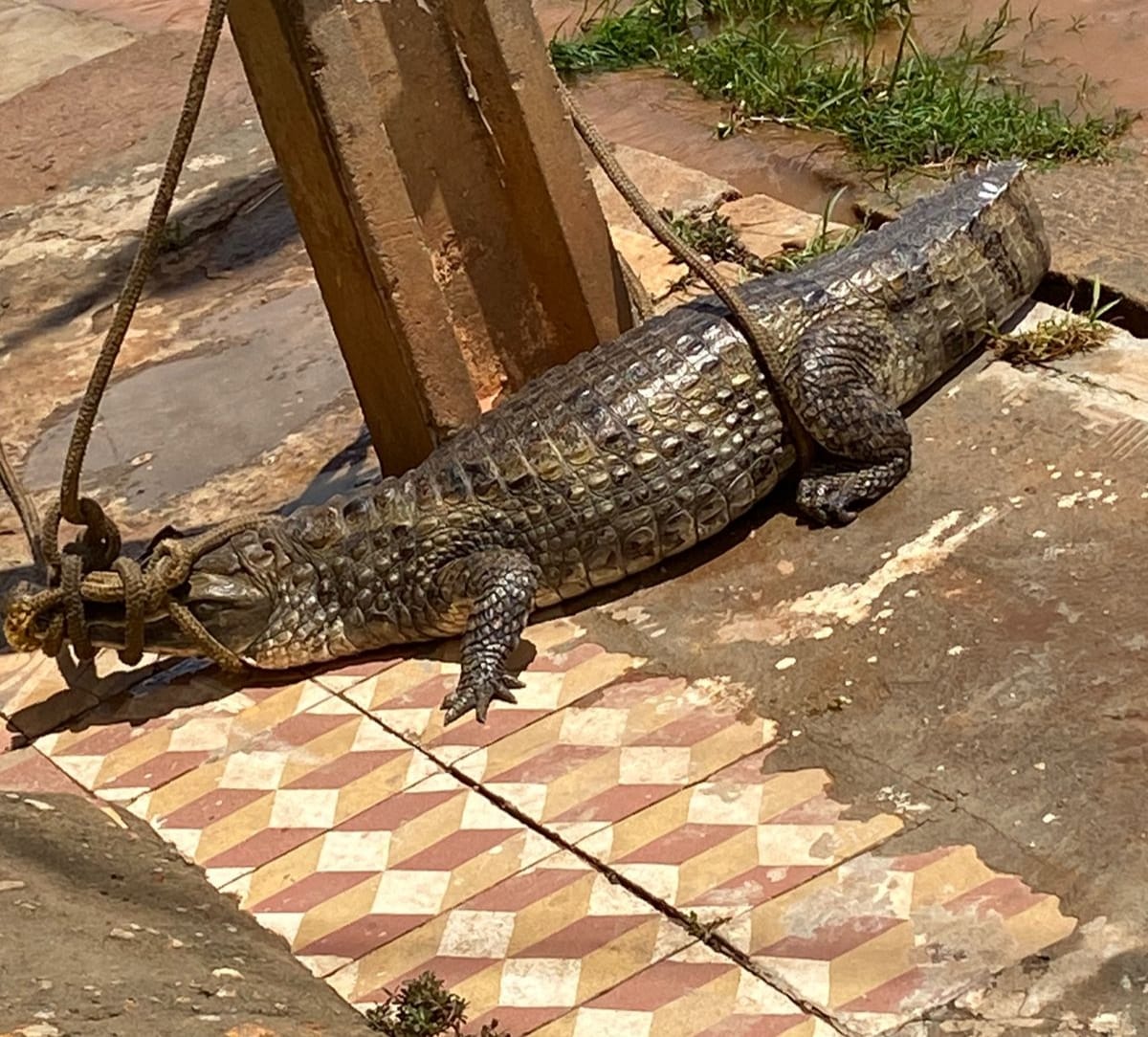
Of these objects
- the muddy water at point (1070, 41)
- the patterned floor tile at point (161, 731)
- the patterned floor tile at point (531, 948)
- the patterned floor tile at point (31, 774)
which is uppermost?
the muddy water at point (1070, 41)

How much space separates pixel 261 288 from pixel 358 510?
2.52 metres

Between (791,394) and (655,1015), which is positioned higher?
(791,394)

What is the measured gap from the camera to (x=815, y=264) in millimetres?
5617

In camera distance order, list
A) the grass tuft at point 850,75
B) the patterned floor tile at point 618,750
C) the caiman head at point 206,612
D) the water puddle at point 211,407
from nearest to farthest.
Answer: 1. the patterned floor tile at point 618,750
2. the caiman head at point 206,612
3. the water puddle at point 211,407
4. the grass tuft at point 850,75

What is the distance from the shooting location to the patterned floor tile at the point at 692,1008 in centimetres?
342

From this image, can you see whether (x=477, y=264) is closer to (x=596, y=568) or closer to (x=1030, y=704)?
(x=596, y=568)

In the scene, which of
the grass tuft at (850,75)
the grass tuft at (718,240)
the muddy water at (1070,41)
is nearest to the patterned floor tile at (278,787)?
the grass tuft at (718,240)

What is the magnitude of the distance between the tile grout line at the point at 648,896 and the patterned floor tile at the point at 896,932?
17 millimetres

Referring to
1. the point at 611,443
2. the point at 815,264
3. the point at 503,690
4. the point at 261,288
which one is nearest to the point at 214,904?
the point at 503,690

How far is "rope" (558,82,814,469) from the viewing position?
5250 millimetres

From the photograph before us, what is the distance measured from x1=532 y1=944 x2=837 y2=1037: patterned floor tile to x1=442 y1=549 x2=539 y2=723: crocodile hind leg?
1.15 metres

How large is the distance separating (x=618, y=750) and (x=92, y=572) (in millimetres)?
1552

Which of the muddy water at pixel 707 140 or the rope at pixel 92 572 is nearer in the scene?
the rope at pixel 92 572

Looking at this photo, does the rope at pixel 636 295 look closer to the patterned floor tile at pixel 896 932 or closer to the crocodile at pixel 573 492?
the crocodile at pixel 573 492
